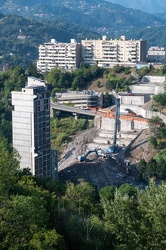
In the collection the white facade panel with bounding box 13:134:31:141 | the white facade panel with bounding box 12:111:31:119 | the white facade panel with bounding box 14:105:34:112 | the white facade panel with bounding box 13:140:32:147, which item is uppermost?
the white facade panel with bounding box 14:105:34:112

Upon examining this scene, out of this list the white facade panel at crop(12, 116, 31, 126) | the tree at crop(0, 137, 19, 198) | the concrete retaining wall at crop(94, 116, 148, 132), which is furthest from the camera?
the concrete retaining wall at crop(94, 116, 148, 132)

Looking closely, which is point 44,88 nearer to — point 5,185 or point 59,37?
point 5,185

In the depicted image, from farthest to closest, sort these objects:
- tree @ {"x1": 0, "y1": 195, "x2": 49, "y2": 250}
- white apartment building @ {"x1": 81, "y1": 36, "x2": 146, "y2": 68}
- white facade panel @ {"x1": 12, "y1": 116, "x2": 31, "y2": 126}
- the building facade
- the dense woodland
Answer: white apartment building @ {"x1": 81, "y1": 36, "x2": 146, "y2": 68} < the building facade < white facade panel @ {"x1": 12, "y1": 116, "x2": 31, "y2": 126} < the dense woodland < tree @ {"x1": 0, "y1": 195, "x2": 49, "y2": 250}

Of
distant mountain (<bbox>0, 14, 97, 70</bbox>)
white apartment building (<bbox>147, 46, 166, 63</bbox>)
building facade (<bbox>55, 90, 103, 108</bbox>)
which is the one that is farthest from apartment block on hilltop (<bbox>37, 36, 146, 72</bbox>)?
distant mountain (<bbox>0, 14, 97, 70</bbox>)

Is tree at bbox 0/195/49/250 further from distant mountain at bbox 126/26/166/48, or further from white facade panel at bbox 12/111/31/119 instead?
distant mountain at bbox 126/26/166/48

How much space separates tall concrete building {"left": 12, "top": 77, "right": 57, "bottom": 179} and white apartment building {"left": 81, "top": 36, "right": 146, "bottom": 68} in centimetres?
1624

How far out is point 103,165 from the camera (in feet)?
68.8

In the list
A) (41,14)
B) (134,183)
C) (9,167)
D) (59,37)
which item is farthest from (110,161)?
(41,14)

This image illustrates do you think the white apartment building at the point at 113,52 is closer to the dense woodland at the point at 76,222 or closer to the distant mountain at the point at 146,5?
the dense woodland at the point at 76,222

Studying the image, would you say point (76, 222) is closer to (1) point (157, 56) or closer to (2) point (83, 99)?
(2) point (83, 99)

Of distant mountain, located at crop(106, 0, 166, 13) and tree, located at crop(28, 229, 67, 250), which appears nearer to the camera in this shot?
tree, located at crop(28, 229, 67, 250)

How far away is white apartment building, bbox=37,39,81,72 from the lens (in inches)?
1394

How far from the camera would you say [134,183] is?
2047 cm

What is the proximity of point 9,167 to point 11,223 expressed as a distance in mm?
2351
